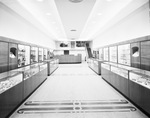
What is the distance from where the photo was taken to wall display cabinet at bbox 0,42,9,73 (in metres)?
3.12

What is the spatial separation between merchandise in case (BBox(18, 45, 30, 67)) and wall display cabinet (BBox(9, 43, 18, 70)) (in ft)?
1.14

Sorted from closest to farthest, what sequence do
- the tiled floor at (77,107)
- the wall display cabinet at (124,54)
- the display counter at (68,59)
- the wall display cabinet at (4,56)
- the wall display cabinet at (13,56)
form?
1. the tiled floor at (77,107)
2. the wall display cabinet at (4,56)
3. the wall display cabinet at (13,56)
4. the wall display cabinet at (124,54)
5. the display counter at (68,59)

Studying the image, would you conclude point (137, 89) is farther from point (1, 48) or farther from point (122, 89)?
point (1, 48)

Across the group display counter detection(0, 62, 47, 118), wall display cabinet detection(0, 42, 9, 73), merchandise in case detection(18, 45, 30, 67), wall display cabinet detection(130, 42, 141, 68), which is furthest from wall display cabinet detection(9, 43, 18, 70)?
wall display cabinet detection(130, 42, 141, 68)

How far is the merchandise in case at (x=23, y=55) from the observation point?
171 inches

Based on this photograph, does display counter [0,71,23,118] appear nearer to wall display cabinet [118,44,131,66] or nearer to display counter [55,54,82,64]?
wall display cabinet [118,44,131,66]

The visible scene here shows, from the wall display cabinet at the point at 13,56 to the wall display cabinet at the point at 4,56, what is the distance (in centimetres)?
24

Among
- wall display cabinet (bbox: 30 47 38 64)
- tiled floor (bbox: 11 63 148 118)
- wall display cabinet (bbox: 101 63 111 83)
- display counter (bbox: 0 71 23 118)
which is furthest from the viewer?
wall display cabinet (bbox: 30 47 38 64)

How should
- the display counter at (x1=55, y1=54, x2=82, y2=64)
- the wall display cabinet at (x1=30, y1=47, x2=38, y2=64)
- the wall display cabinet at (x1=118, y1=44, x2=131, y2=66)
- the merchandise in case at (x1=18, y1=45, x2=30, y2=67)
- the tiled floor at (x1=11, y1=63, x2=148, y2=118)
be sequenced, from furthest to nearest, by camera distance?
1. the display counter at (x1=55, y1=54, x2=82, y2=64)
2. the wall display cabinet at (x1=30, y1=47, x2=38, y2=64)
3. the wall display cabinet at (x1=118, y1=44, x2=131, y2=66)
4. the merchandise in case at (x1=18, y1=45, x2=30, y2=67)
5. the tiled floor at (x1=11, y1=63, x2=148, y2=118)

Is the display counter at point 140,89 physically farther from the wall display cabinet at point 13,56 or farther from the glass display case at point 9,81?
the wall display cabinet at point 13,56

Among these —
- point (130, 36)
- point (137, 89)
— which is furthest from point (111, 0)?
point (137, 89)

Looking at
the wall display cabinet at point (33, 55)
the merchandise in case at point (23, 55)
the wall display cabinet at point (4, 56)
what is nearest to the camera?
the wall display cabinet at point (4, 56)

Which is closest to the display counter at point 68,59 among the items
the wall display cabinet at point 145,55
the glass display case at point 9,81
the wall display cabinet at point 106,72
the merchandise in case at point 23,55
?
the merchandise in case at point 23,55

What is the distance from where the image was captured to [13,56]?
12.5 feet
